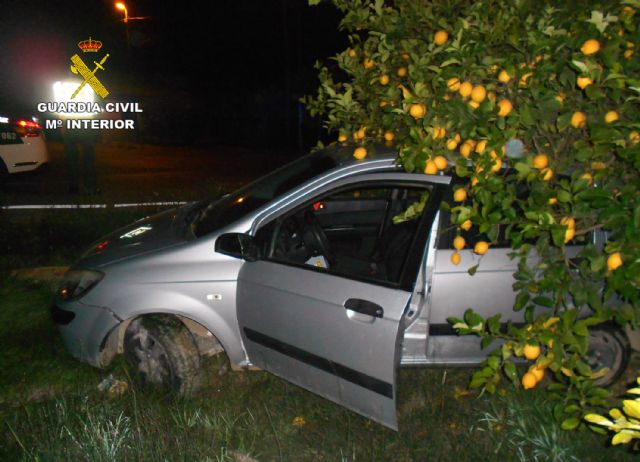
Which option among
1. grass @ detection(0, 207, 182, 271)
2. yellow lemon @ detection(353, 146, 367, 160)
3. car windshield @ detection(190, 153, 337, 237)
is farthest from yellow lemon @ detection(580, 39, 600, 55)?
grass @ detection(0, 207, 182, 271)

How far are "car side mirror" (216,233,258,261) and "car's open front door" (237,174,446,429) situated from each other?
0.26ft

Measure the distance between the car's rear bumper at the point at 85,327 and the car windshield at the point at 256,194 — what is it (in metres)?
0.77

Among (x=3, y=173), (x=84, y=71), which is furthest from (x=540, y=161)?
(x=84, y=71)

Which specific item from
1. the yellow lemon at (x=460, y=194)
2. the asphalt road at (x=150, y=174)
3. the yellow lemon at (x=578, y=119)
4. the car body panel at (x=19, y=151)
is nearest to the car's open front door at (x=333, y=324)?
the yellow lemon at (x=460, y=194)

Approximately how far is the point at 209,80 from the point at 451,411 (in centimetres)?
3429

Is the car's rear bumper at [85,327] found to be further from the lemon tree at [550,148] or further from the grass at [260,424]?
the lemon tree at [550,148]

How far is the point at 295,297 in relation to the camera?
3.54m

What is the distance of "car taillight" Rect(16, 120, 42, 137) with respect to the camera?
12555mm

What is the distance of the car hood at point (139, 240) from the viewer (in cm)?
401

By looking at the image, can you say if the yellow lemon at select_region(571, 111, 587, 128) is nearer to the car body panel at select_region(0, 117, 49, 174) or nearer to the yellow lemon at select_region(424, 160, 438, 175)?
the yellow lemon at select_region(424, 160, 438, 175)

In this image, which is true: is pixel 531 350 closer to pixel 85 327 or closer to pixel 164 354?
pixel 164 354

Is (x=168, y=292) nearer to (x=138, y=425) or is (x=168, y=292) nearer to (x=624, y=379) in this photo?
(x=138, y=425)

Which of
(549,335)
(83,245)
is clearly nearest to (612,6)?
(549,335)

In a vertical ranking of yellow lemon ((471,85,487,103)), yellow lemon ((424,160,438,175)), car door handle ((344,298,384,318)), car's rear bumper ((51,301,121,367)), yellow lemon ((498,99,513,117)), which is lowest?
car's rear bumper ((51,301,121,367))
